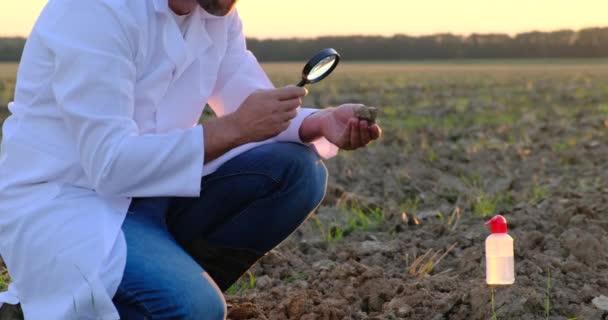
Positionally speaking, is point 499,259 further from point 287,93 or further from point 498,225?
point 287,93

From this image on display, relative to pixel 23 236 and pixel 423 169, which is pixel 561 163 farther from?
pixel 23 236

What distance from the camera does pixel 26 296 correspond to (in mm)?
2838

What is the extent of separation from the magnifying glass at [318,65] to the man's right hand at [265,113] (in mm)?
227

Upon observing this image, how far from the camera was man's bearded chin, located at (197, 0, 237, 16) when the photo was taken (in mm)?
2902

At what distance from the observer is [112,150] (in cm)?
263

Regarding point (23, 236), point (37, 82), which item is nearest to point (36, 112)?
point (37, 82)

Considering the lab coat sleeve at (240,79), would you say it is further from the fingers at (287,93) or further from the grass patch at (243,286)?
the grass patch at (243,286)

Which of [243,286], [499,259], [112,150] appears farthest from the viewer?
[243,286]

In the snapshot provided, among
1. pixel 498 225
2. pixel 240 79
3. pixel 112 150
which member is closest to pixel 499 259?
pixel 498 225

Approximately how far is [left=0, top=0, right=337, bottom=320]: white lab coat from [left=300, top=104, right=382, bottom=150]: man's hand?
1.65 feet

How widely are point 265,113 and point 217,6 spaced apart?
400 millimetres

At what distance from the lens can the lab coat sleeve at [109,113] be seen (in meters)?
2.64

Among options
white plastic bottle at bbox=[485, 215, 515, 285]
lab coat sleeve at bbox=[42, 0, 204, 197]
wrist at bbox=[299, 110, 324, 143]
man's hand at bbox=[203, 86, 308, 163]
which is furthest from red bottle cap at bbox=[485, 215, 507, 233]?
lab coat sleeve at bbox=[42, 0, 204, 197]

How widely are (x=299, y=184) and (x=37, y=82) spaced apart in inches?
34.0
